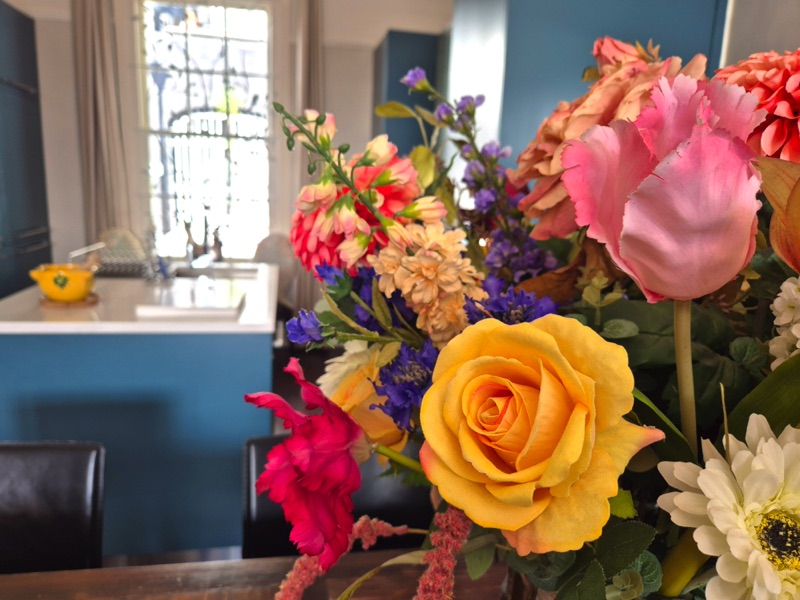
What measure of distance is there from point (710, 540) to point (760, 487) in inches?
1.2

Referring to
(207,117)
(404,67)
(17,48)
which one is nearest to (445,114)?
(404,67)

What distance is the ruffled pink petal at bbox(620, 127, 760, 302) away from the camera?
0.23 meters

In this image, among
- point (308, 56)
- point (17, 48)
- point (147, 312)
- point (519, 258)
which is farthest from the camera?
point (308, 56)

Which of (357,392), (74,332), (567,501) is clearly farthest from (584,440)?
(74,332)

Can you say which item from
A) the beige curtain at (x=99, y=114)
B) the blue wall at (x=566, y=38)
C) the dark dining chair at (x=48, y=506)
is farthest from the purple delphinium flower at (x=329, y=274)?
the beige curtain at (x=99, y=114)

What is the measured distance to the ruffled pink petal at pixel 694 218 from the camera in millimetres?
227

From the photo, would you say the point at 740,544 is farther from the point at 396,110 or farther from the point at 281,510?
the point at 281,510

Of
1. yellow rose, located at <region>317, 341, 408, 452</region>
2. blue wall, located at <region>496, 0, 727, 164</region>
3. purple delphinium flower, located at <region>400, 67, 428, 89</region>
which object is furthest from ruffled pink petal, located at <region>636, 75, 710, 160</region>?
blue wall, located at <region>496, 0, 727, 164</region>

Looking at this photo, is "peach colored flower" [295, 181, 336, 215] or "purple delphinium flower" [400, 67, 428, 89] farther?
"purple delphinium flower" [400, 67, 428, 89]

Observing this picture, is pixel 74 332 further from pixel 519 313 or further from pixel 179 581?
pixel 519 313

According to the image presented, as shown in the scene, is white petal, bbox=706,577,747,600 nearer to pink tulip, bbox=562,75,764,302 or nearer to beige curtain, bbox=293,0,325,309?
pink tulip, bbox=562,75,764,302

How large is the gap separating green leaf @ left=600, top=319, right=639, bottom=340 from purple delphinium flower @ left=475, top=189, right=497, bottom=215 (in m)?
0.21

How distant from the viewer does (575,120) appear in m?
0.39

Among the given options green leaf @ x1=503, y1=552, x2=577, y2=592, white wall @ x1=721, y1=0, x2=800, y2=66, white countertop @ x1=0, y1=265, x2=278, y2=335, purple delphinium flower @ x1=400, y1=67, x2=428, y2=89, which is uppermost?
white wall @ x1=721, y1=0, x2=800, y2=66
